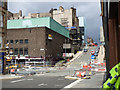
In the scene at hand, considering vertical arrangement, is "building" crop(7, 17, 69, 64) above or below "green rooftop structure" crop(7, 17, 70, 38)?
below

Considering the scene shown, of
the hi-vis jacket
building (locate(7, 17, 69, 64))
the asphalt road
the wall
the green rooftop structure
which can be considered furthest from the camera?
the green rooftop structure

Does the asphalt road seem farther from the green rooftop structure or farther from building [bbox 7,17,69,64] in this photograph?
the green rooftop structure

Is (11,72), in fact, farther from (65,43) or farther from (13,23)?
(65,43)

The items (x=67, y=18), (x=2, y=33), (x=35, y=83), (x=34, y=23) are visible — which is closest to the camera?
(x=35, y=83)

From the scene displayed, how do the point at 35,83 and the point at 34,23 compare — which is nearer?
the point at 35,83

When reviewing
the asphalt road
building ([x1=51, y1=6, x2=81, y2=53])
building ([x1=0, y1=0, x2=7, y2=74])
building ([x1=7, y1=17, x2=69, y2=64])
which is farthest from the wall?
building ([x1=51, y1=6, x2=81, y2=53])

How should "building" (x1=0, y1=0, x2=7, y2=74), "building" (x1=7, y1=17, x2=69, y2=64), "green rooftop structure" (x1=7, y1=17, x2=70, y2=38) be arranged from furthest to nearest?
"green rooftop structure" (x1=7, y1=17, x2=70, y2=38), "building" (x1=7, y1=17, x2=69, y2=64), "building" (x1=0, y1=0, x2=7, y2=74)

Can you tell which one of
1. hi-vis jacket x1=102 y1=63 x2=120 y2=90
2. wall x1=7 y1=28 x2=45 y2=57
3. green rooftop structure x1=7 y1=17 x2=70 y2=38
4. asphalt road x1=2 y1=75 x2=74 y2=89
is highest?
Result: green rooftop structure x1=7 y1=17 x2=70 y2=38

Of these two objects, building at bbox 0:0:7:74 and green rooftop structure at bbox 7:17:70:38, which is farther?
green rooftop structure at bbox 7:17:70:38

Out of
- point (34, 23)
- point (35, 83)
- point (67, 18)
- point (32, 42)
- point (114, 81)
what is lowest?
point (35, 83)

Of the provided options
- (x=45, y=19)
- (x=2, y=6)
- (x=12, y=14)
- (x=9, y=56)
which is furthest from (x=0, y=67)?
(x=12, y=14)

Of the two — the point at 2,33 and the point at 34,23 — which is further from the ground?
the point at 34,23

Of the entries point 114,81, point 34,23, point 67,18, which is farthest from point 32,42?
point 114,81

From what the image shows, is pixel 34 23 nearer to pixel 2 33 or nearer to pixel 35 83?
pixel 2 33
